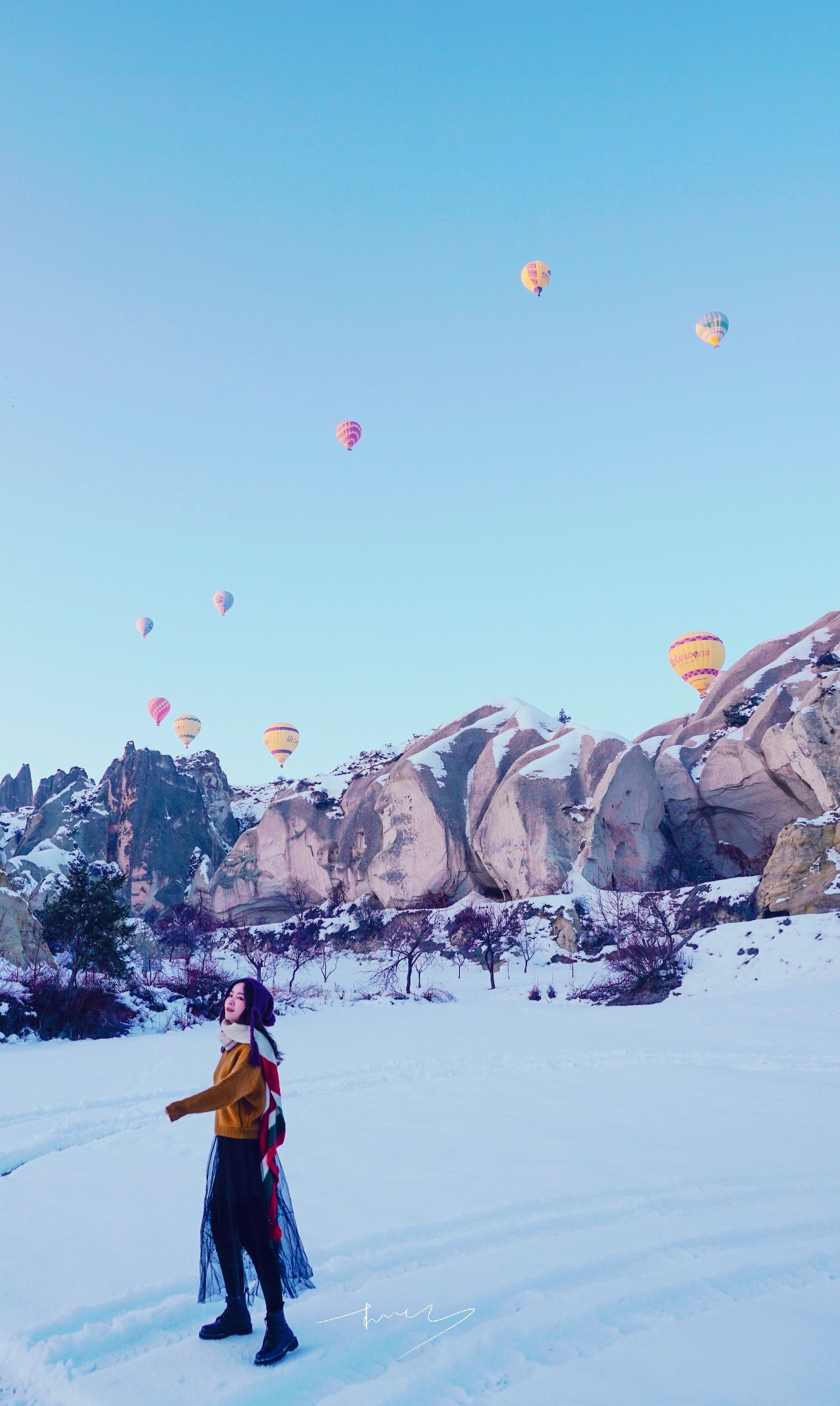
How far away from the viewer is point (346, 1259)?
375 cm

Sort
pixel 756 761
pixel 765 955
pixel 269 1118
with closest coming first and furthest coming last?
1. pixel 269 1118
2. pixel 765 955
3. pixel 756 761

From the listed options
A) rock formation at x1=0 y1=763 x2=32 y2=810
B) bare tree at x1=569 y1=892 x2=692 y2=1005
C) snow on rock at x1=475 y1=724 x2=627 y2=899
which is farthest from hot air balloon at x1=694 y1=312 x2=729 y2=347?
rock formation at x1=0 y1=763 x2=32 y2=810

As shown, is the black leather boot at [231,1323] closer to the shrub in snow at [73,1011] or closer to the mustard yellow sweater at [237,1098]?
the mustard yellow sweater at [237,1098]

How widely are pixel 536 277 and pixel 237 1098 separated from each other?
3315cm

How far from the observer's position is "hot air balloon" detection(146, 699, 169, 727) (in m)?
51.4

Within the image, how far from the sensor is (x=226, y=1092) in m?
3.19

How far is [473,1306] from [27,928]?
1697 centimetres

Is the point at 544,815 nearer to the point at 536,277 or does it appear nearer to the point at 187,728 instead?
the point at 536,277

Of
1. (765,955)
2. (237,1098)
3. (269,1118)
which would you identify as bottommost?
(765,955)

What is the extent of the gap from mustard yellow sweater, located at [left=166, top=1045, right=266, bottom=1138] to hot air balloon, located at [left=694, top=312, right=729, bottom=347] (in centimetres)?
3488

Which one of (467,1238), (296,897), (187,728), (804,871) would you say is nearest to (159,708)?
(187,728)

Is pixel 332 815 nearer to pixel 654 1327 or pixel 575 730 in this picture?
pixel 575 730

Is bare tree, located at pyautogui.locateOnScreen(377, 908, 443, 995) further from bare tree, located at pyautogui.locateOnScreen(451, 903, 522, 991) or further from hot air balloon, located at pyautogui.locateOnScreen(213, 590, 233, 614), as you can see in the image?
hot air balloon, located at pyautogui.locateOnScreen(213, 590, 233, 614)

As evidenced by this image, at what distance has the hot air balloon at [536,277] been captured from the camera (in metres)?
30.7
